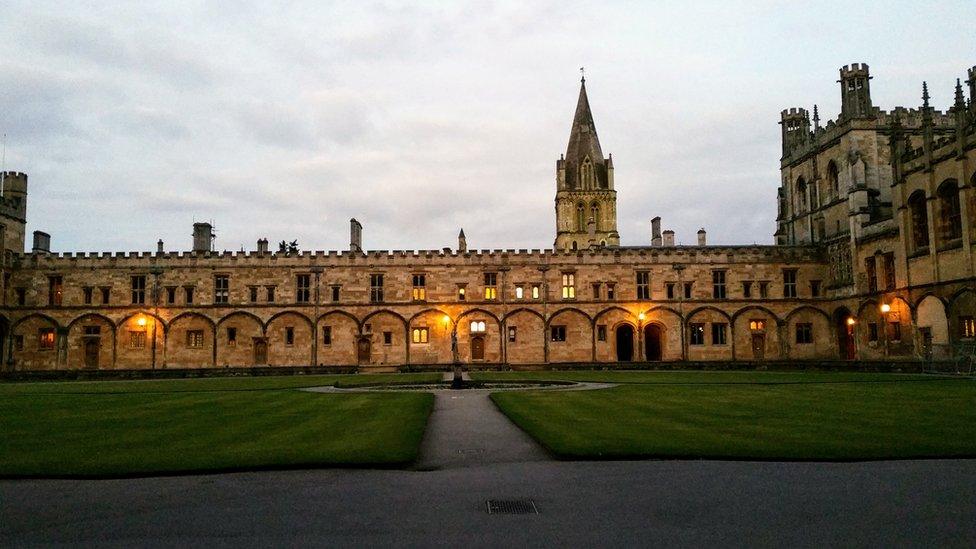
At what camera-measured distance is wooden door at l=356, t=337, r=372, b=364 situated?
49250 mm

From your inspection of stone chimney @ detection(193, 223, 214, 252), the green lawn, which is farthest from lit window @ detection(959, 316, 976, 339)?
stone chimney @ detection(193, 223, 214, 252)

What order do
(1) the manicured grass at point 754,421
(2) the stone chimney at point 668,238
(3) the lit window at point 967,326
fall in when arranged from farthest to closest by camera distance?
(2) the stone chimney at point 668,238 → (3) the lit window at point 967,326 → (1) the manicured grass at point 754,421

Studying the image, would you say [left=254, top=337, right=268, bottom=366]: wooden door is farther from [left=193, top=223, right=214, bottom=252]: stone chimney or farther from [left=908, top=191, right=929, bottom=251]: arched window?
[left=908, top=191, right=929, bottom=251]: arched window

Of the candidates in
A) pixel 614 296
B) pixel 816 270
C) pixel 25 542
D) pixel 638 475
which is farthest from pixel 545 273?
pixel 25 542

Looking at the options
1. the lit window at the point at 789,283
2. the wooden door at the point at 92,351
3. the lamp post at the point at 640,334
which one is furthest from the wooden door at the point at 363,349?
the lit window at the point at 789,283

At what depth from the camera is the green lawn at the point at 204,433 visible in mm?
10453

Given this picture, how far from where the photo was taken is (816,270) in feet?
164

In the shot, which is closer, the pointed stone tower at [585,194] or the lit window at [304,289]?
the lit window at [304,289]

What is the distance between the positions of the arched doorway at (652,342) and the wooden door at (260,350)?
26.9 meters

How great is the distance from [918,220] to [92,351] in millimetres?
52701

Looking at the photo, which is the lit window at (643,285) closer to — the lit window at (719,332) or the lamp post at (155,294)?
the lit window at (719,332)

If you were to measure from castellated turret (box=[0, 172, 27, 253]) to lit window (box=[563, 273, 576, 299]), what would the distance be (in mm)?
38590

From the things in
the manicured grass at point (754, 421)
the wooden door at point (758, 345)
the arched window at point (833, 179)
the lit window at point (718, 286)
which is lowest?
the manicured grass at point (754, 421)

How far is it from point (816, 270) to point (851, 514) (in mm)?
46655
